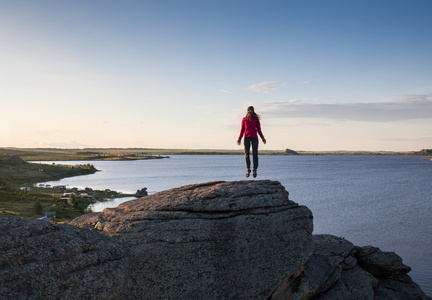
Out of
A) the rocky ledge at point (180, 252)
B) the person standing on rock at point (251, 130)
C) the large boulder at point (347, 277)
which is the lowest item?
the large boulder at point (347, 277)

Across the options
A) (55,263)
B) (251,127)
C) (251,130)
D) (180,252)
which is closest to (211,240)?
(180,252)

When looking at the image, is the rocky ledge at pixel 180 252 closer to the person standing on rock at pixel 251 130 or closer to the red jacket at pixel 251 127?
the person standing on rock at pixel 251 130

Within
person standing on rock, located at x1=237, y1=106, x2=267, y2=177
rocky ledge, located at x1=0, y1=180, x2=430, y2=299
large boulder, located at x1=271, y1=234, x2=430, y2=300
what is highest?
person standing on rock, located at x1=237, y1=106, x2=267, y2=177

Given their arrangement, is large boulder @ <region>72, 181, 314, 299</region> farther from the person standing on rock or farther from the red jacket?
the red jacket

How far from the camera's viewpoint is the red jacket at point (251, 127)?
20.6 metres

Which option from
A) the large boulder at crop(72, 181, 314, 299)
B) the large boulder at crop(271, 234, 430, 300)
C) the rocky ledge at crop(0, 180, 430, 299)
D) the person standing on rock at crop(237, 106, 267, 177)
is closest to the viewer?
the rocky ledge at crop(0, 180, 430, 299)

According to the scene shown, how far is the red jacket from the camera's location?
20562 mm

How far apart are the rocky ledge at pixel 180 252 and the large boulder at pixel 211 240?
43 millimetres

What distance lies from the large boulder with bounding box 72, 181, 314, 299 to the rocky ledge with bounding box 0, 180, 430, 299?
0.04 m

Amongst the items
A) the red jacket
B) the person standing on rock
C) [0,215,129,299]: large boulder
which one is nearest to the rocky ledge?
[0,215,129,299]: large boulder

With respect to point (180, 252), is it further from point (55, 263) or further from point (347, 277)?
point (347, 277)

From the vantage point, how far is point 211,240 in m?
14.7

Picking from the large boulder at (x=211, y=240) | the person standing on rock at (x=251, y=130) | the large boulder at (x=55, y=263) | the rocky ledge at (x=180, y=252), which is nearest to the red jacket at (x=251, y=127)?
the person standing on rock at (x=251, y=130)

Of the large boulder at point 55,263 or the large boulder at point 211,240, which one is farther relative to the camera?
the large boulder at point 211,240
